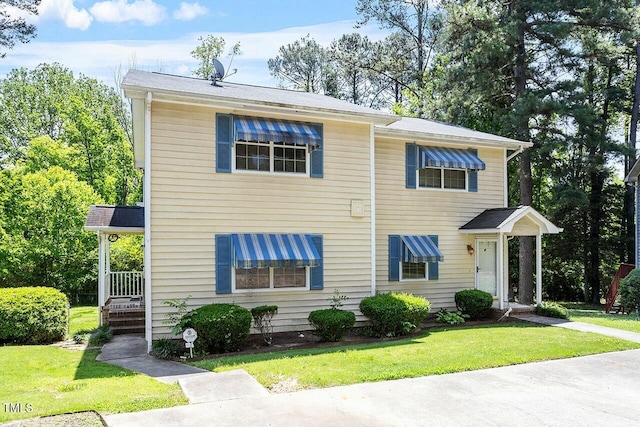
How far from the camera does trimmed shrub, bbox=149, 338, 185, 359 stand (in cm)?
920

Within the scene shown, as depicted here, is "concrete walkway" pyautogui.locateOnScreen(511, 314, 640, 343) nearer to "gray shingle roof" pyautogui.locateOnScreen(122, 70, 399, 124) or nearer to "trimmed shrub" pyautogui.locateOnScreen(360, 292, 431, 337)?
"trimmed shrub" pyautogui.locateOnScreen(360, 292, 431, 337)

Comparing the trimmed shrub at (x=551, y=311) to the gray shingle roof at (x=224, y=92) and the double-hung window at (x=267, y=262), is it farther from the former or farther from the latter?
the gray shingle roof at (x=224, y=92)

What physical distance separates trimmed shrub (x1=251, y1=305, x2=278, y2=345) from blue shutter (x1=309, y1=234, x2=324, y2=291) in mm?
1140

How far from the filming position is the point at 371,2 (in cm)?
2959

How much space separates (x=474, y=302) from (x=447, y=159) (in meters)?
3.96

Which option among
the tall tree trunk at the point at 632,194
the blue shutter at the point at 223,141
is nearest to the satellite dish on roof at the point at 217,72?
the blue shutter at the point at 223,141

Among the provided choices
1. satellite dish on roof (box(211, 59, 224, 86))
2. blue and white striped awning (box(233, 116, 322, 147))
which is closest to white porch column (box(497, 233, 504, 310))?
blue and white striped awning (box(233, 116, 322, 147))

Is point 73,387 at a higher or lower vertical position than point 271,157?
lower

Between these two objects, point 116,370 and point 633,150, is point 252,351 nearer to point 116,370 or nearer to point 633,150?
point 116,370

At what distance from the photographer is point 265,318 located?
1077cm

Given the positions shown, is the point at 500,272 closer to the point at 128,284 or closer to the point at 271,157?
the point at 271,157

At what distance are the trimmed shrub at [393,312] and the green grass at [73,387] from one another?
5.15 m

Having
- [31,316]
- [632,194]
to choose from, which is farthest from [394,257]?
[632,194]

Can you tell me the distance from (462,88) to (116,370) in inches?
711
